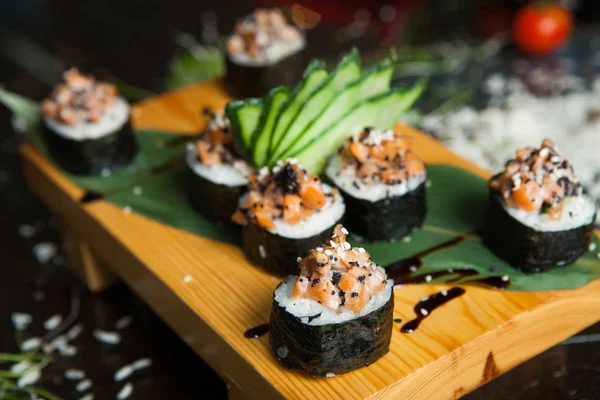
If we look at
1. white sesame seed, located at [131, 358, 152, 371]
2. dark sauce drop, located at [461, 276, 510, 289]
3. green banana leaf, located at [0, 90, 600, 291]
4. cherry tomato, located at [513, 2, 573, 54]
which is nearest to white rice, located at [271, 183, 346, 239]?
green banana leaf, located at [0, 90, 600, 291]

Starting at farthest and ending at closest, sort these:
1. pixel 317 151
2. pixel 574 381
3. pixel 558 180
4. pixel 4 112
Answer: pixel 4 112
pixel 317 151
pixel 574 381
pixel 558 180

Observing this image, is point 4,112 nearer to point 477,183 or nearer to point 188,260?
point 188,260

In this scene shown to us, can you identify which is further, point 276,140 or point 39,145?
point 39,145

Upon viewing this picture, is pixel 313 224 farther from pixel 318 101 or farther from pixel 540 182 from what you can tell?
pixel 540 182

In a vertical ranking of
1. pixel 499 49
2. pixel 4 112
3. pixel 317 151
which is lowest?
pixel 4 112

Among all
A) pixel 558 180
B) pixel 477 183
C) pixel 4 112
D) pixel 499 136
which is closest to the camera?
pixel 558 180

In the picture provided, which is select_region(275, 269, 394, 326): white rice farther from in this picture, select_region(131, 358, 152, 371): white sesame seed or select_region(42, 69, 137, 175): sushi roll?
select_region(42, 69, 137, 175): sushi roll

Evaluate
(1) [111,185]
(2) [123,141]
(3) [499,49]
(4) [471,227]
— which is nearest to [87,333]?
(1) [111,185]

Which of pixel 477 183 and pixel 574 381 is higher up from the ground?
pixel 477 183

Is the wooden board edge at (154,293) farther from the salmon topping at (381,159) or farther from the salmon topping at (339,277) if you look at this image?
the salmon topping at (381,159)
